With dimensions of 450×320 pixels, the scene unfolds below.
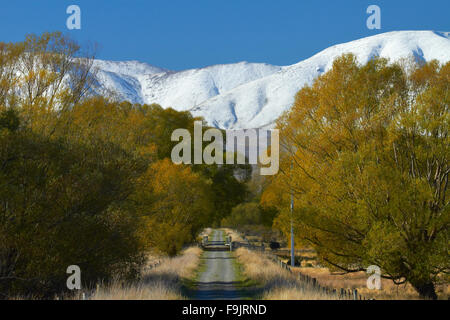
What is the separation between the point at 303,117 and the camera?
26.8 m

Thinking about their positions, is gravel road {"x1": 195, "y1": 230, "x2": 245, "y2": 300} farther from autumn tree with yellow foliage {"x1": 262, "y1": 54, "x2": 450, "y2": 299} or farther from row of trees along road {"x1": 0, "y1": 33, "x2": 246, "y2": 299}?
autumn tree with yellow foliage {"x1": 262, "y1": 54, "x2": 450, "y2": 299}

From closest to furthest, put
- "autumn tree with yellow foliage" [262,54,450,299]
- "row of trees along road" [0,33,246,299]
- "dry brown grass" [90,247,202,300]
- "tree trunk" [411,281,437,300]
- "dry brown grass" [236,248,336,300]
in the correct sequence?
"dry brown grass" [90,247,202,300] → "row of trees along road" [0,33,246,299] → "dry brown grass" [236,248,336,300] → "autumn tree with yellow foliage" [262,54,450,299] → "tree trunk" [411,281,437,300]

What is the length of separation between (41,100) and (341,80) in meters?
14.0

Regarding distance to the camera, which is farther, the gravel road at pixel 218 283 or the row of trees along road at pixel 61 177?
the gravel road at pixel 218 283

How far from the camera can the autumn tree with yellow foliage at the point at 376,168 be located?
69.6ft

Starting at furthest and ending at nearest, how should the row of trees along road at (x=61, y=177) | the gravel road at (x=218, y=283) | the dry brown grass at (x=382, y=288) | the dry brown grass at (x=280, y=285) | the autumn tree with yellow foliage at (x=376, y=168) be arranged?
the dry brown grass at (x=382, y=288) → the gravel road at (x=218, y=283) → the autumn tree with yellow foliage at (x=376, y=168) → the dry brown grass at (x=280, y=285) → the row of trees along road at (x=61, y=177)

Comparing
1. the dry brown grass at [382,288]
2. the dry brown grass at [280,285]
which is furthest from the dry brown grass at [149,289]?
the dry brown grass at [382,288]

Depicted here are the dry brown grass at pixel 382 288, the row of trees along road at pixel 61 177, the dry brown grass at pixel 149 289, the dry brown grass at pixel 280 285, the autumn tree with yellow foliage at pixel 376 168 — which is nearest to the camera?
the dry brown grass at pixel 149 289

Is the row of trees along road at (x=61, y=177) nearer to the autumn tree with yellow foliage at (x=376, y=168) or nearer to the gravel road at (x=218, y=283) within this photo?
the gravel road at (x=218, y=283)

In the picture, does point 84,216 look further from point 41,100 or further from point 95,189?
point 41,100

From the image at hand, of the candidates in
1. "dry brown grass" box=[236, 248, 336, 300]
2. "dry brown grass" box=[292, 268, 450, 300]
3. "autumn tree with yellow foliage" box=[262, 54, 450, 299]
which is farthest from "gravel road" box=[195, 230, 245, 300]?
"dry brown grass" box=[292, 268, 450, 300]

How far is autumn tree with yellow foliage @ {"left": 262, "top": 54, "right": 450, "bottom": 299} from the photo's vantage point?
835 inches

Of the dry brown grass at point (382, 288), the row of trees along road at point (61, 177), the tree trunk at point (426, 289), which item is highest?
the row of trees along road at point (61, 177)

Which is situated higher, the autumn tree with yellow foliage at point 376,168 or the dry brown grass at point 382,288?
the autumn tree with yellow foliage at point 376,168
